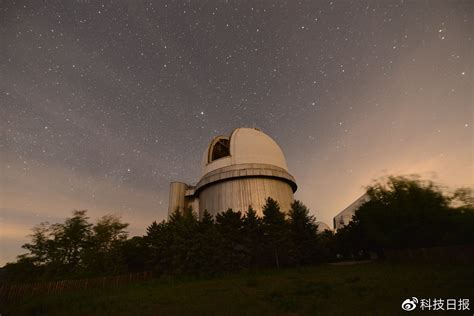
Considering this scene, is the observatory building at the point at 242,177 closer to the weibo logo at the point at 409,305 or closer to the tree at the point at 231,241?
the tree at the point at 231,241

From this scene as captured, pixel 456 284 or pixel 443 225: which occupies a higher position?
pixel 443 225

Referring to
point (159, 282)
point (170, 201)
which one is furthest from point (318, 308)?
point (170, 201)

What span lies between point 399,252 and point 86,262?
31089mm

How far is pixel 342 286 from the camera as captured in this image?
11.9 meters

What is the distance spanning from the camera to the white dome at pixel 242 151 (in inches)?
1342

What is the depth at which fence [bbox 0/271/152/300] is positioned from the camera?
51.5ft

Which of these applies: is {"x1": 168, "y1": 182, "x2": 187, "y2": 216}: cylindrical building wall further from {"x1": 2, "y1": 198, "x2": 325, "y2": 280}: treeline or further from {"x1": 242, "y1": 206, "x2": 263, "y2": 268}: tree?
{"x1": 242, "y1": 206, "x2": 263, "y2": 268}: tree

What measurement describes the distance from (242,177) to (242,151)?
406 cm

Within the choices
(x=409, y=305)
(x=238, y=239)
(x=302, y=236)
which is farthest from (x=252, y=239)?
(x=409, y=305)

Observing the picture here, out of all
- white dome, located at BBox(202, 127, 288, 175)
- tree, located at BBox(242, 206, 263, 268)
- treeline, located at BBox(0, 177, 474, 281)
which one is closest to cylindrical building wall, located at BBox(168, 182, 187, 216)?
white dome, located at BBox(202, 127, 288, 175)

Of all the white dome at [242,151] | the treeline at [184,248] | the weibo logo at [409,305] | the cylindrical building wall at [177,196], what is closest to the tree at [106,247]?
the treeline at [184,248]

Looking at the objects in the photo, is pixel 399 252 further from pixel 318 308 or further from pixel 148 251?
pixel 148 251

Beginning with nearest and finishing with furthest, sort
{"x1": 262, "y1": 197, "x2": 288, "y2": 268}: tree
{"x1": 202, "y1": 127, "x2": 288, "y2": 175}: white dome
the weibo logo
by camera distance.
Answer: the weibo logo, {"x1": 262, "y1": 197, "x2": 288, "y2": 268}: tree, {"x1": 202, "y1": 127, "x2": 288, "y2": 175}: white dome

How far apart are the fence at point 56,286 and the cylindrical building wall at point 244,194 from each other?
523 inches
